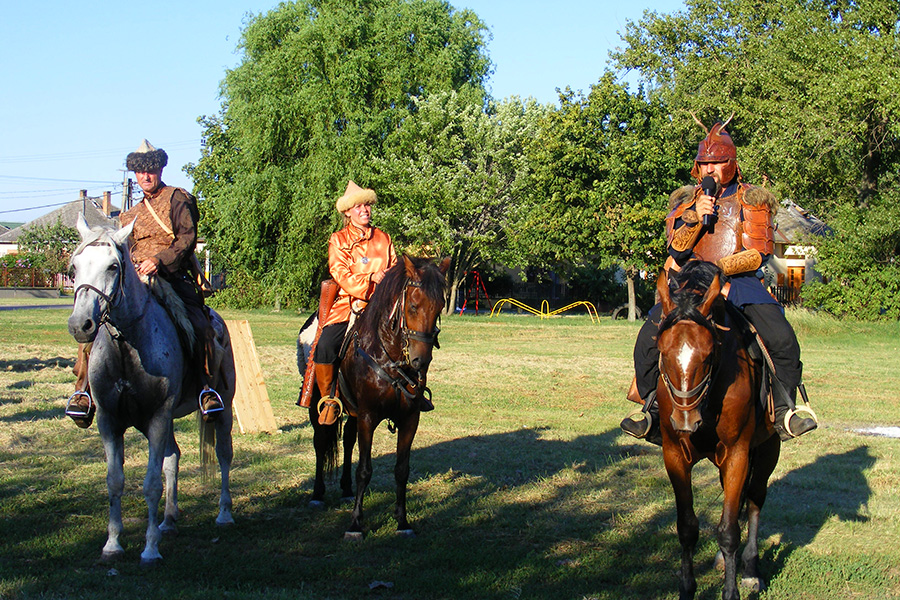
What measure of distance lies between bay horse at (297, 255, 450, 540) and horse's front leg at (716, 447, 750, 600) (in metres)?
2.51

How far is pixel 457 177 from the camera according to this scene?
141 feet

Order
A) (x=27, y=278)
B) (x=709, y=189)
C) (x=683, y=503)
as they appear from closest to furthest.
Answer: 1. (x=683, y=503)
2. (x=709, y=189)
3. (x=27, y=278)

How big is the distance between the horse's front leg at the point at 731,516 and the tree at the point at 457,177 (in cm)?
3646

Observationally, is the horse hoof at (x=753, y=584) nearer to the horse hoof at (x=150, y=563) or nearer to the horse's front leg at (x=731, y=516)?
the horse's front leg at (x=731, y=516)

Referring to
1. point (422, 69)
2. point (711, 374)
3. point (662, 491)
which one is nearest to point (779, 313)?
point (711, 374)

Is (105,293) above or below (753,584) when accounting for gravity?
above

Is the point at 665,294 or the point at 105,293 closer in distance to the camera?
the point at 665,294

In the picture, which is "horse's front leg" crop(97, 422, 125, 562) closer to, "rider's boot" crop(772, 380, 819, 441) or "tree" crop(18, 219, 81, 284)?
"rider's boot" crop(772, 380, 819, 441)

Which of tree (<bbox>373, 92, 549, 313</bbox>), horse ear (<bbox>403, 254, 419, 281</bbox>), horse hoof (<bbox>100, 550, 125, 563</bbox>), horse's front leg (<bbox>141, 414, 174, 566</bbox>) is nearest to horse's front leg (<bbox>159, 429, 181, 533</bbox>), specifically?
horse's front leg (<bbox>141, 414, 174, 566</bbox>)

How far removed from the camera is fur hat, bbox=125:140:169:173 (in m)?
7.21

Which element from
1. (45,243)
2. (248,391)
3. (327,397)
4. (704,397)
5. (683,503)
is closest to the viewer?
(704,397)

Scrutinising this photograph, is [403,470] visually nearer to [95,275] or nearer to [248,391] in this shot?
[95,275]

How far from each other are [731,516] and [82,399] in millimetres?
4980

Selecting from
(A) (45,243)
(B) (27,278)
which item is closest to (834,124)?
(B) (27,278)
